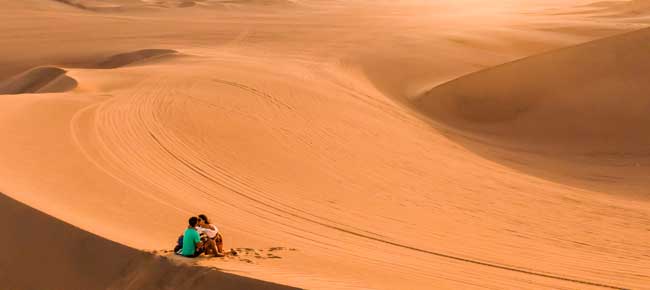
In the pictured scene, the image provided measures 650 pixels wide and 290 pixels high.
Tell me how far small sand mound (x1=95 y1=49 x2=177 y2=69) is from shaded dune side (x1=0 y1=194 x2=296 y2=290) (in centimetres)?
1654

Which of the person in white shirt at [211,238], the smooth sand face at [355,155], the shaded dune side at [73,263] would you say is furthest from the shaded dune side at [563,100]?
the shaded dune side at [73,263]

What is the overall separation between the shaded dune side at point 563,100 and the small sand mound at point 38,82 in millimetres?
8390

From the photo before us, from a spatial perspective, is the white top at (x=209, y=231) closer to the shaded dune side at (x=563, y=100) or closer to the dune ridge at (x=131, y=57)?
the shaded dune side at (x=563, y=100)

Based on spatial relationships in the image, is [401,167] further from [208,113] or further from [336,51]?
[336,51]

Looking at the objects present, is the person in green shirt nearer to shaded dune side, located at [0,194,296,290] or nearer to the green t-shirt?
the green t-shirt

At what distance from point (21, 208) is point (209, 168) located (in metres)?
3.82

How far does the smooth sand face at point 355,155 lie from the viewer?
971 centimetres

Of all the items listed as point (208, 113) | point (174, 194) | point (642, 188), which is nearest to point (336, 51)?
point (208, 113)

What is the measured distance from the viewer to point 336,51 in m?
27.0

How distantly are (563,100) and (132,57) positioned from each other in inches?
520

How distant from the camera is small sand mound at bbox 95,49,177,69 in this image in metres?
25.8

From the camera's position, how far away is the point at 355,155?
1464 centimetres

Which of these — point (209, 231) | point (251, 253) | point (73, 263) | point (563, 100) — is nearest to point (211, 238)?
point (209, 231)

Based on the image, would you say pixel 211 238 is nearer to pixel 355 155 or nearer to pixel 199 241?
pixel 199 241
